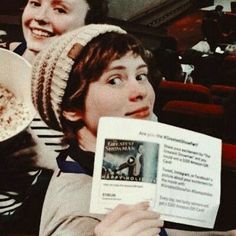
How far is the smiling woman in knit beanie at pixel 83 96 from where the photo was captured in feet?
4.00

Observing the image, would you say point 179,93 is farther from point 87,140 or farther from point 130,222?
point 130,222

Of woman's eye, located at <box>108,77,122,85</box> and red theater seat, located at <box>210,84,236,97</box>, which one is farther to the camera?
red theater seat, located at <box>210,84,236,97</box>

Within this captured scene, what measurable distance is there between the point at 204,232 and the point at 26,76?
0.59m

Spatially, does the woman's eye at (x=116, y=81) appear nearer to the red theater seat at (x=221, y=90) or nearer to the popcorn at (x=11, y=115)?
the popcorn at (x=11, y=115)

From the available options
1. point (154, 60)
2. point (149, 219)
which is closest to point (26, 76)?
point (154, 60)

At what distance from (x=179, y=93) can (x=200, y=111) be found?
0.17 metres

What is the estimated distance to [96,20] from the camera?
1.32 metres

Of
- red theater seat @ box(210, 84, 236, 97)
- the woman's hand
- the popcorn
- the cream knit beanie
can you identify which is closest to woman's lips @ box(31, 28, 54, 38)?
the cream knit beanie

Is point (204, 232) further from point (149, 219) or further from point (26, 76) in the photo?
point (26, 76)

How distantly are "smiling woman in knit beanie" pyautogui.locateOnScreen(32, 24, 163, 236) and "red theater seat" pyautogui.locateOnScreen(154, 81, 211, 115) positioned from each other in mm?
96

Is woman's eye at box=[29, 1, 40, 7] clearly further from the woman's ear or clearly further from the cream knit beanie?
the woman's ear

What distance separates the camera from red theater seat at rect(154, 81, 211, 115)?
1.37 metres

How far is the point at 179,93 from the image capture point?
5.87 feet

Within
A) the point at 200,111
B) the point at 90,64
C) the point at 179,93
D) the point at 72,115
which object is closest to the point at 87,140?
the point at 72,115
